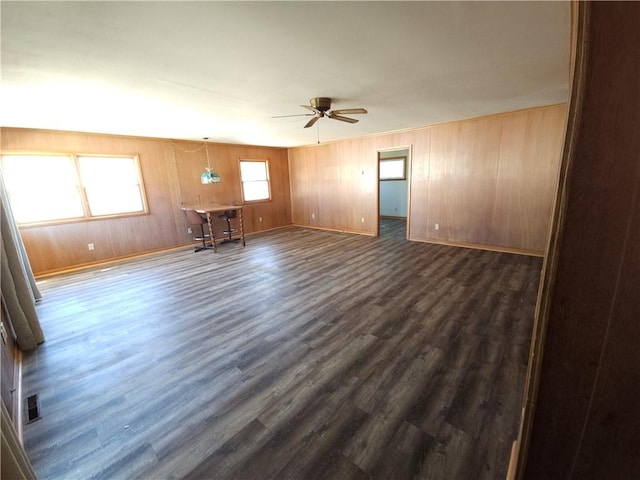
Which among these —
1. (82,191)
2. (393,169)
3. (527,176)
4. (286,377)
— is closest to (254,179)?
(82,191)

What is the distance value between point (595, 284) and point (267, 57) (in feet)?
8.04

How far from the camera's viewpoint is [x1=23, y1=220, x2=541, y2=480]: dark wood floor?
1386 mm

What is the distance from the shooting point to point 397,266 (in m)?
4.20

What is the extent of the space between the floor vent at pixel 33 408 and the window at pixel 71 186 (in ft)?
12.9

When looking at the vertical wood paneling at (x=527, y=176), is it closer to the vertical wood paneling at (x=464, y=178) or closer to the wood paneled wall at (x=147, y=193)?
the vertical wood paneling at (x=464, y=178)

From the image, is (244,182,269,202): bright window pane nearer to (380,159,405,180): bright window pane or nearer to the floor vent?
(380,159,405,180): bright window pane

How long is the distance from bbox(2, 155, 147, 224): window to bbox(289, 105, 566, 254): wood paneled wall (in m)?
4.70

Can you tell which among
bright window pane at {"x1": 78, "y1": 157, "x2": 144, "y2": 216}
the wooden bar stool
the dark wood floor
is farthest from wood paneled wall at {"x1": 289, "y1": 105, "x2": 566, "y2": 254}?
bright window pane at {"x1": 78, "y1": 157, "x2": 144, "y2": 216}

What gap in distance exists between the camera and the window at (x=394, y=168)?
27.0 ft

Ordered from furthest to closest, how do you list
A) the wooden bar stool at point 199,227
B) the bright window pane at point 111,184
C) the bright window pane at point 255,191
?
1. the bright window pane at point 255,191
2. the wooden bar stool at point 199,227
3. the bright window pane at point 111,184

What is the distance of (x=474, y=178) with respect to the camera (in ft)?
15.9

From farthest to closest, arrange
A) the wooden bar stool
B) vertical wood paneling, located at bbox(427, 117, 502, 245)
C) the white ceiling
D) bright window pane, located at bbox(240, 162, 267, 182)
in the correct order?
bright window pane, located at bbox(240, 162, 267, 182), the wooden bar stool, vertical wood paneling, located at bbox(427, 117, 502, 245), the white ceiling

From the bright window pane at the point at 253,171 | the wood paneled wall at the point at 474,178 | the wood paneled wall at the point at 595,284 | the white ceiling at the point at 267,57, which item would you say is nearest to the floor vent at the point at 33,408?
the white ceiling at the point at 267,57

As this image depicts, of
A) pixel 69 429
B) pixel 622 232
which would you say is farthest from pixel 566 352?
pixel 69 429
